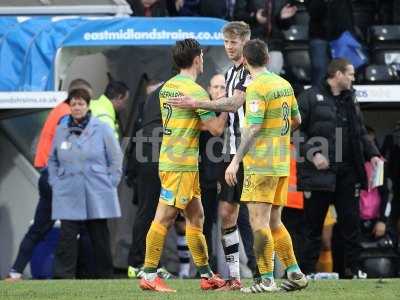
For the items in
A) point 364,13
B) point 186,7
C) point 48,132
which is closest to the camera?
point 48,132

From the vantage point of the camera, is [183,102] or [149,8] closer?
[183,102]

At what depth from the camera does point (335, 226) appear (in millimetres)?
15656

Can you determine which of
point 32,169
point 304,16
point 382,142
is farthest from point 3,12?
point 382,142

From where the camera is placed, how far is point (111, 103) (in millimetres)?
15516

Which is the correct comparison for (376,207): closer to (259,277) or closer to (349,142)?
(349,142)

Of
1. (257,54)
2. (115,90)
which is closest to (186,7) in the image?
(115,90)

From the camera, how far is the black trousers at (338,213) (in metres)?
14.7

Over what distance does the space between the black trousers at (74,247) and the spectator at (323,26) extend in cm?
324

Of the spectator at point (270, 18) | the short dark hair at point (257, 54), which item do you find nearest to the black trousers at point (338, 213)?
the spectator at point (270, 18)

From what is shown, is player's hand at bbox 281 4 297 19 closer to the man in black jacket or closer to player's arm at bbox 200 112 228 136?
the man in black jacket

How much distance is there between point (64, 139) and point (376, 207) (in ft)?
12.5

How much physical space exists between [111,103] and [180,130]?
4.48m

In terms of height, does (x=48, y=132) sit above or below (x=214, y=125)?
above

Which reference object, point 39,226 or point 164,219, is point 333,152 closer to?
point 39,226
